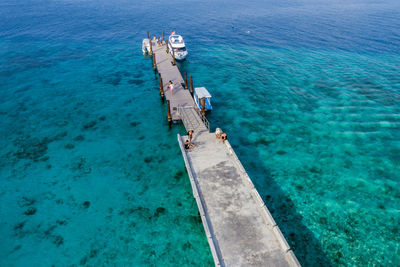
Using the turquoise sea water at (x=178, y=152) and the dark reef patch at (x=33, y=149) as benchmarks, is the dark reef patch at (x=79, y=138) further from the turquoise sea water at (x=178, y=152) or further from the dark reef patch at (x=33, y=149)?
the dark reef patch at (x=33, y=149)

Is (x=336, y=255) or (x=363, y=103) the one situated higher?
(x=363, y=103)

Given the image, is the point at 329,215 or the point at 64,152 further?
the point at 64,152

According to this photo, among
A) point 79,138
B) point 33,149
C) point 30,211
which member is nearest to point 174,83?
point 79,138

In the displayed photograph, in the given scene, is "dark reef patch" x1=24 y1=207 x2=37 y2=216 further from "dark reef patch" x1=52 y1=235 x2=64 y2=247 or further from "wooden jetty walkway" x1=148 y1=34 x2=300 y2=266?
"wooden jetty walkway" x1=148 y1=34 x2=300 y2=266

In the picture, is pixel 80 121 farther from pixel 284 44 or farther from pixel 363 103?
pixel 284 44

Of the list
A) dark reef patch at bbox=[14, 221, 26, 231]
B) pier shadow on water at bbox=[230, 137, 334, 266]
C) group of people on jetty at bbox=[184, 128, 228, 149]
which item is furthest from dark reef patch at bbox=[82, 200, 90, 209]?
pier shadow on water at bbox=[230, 137, 334, 266]

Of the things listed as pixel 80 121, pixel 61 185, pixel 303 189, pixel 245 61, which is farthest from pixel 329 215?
pixel 245 61

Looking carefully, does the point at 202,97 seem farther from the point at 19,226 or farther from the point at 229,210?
the point at 19,226

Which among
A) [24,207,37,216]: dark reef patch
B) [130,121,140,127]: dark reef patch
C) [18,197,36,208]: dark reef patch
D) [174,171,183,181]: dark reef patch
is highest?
[130,121,140,127]: dark reef patch
